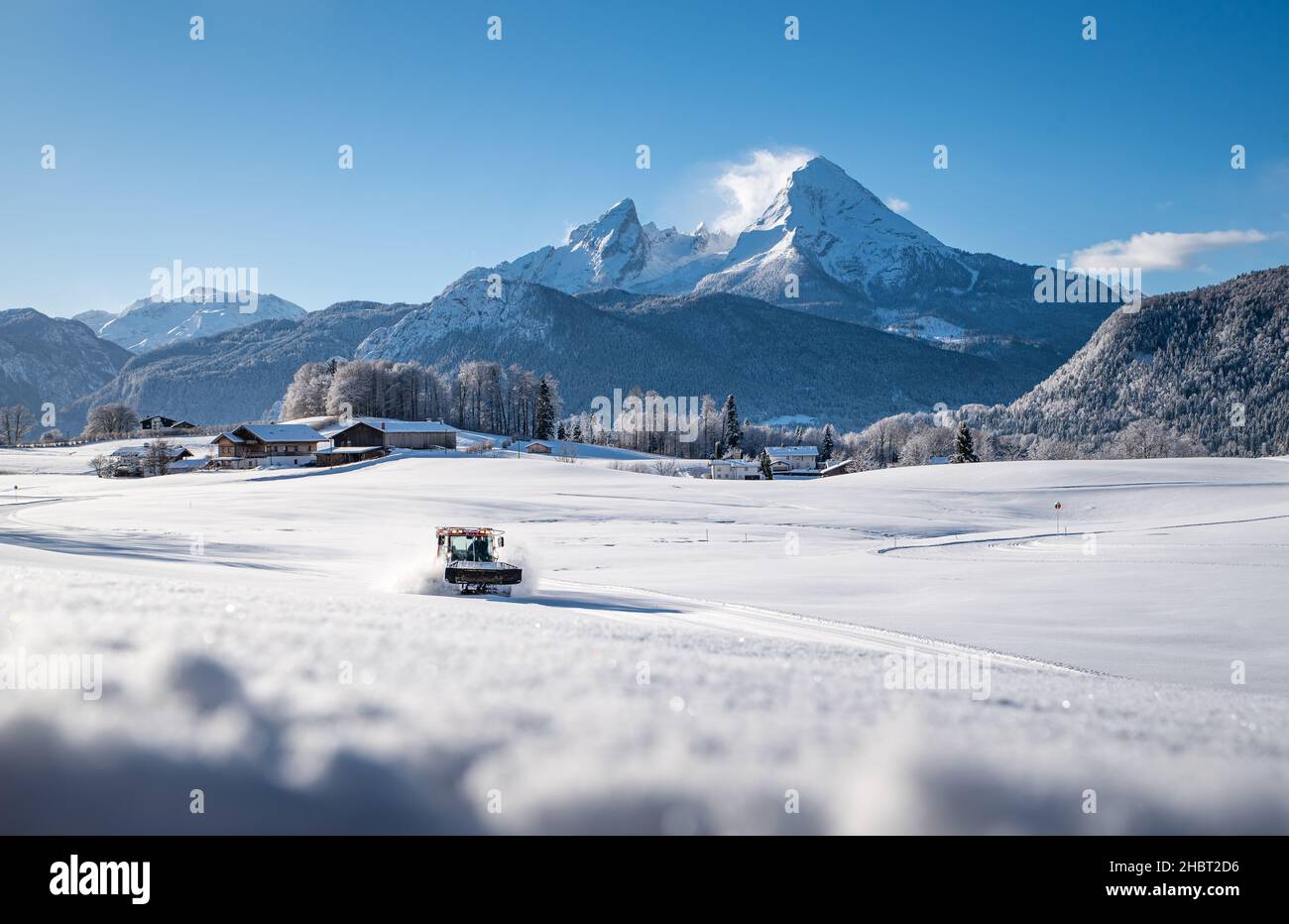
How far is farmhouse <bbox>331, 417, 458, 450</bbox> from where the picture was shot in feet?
336

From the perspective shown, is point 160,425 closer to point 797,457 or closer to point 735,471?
point 735,471

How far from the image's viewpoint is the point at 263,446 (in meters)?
97.8

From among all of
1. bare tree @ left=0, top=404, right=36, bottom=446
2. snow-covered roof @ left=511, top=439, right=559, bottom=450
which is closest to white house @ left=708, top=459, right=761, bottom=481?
snow-covered roof @ left=511, top=439, right=559, bottom=450

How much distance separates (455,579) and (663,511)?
97.3 feet

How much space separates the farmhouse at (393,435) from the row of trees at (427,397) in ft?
77.2

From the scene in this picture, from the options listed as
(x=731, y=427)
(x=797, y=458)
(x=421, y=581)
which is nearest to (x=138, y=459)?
(x=421, y=581)

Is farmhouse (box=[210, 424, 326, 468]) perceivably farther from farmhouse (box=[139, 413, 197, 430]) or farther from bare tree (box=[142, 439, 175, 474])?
farmhouse (box=[139, 413, 197, 430])

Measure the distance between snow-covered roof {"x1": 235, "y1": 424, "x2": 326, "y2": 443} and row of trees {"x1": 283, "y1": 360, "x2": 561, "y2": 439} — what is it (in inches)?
931

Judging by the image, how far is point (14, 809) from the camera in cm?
211

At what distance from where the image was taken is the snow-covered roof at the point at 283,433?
317 feet

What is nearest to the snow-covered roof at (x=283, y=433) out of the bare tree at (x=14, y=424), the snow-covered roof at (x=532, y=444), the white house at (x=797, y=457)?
the snow-covered roof at (x=532, y=444)

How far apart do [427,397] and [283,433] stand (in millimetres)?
55460
